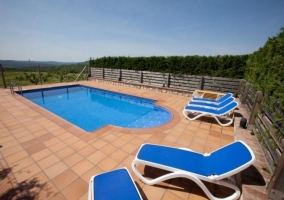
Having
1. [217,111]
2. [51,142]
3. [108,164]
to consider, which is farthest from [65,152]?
[217,111]

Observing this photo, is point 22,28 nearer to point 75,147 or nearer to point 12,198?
point 75,147

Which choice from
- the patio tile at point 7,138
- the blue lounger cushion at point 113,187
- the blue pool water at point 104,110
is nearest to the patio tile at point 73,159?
the blue lounger cushion at point 113,187

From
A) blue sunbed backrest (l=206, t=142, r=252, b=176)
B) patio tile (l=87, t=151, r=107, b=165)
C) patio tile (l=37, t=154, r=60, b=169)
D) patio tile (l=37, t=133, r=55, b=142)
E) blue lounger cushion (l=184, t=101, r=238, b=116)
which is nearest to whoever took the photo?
blue sunbed backrest (l=206, t=142, r=252, b=176)

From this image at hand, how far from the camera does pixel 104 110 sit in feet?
25.9

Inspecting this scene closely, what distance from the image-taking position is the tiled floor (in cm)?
228

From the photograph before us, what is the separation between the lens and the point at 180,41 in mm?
12836

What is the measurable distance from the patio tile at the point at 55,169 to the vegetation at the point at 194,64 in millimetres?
9495

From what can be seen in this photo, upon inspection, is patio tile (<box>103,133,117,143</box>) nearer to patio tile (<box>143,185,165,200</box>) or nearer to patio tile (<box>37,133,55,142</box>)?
patio tile (<box>37,133,55,142</box>)

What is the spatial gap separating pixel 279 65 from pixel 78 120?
7280 millimetres

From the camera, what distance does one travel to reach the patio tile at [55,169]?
264 centimetres

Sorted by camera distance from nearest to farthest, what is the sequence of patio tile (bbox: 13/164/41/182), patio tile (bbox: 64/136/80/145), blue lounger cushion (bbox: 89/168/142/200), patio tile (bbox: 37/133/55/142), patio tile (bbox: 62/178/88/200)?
1. blue lounger cushion (bbox: 89/168/142/200)
2. patio tile (bbox: 62/178/88/200)
3. patio tile (bbox: 13/164/41/182)
4. patio tile (bbox: 64/136/80/145)
5. patio tile (bbox: 37/133/55/142)

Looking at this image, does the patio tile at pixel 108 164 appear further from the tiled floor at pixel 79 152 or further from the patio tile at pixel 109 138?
the patio tile at pixel 109 138

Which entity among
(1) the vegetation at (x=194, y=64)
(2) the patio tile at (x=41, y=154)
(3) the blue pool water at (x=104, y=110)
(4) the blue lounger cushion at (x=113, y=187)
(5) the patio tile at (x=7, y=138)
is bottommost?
(3) the blue pool water at (x=104, y=110)

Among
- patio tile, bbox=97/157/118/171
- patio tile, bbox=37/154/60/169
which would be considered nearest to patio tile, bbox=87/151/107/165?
patio tile, bbox=97/157/118/171
